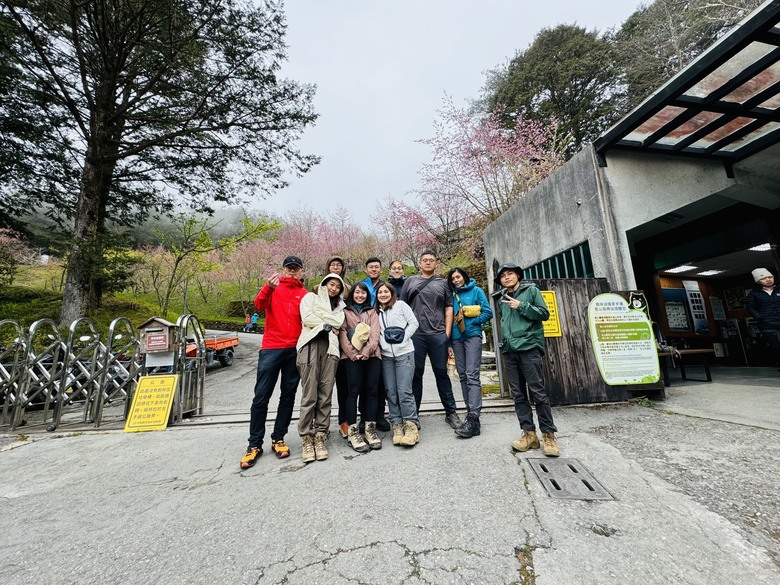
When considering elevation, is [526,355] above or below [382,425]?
above

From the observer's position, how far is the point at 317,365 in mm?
3369

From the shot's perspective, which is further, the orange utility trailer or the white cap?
the orange utility trailer

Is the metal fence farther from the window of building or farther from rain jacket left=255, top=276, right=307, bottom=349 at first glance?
the window of building

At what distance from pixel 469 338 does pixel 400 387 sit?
1.00m

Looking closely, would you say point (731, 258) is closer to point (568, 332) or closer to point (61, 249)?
point (568, 332)

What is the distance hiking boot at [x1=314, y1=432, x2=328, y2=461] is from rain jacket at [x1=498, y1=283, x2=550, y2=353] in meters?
2.06

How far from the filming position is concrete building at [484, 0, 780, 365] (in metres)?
4.05

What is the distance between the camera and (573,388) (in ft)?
15.3

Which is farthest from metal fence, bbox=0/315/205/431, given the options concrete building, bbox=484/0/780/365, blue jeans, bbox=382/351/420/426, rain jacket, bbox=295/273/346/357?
concrete building, bbox=484/0/780/365

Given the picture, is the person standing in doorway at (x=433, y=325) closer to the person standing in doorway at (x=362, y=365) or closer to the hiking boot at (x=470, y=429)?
the hiking boot at (x=470, y=429)

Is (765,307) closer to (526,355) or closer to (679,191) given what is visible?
(679,191)

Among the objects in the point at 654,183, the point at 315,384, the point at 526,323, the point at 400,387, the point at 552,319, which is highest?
the point at 654,183

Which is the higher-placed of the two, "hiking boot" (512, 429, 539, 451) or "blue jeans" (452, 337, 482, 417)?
"blue jeans" (452, 337, 482, 417)

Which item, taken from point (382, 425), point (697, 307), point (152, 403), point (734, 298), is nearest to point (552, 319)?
point (382, 425)
